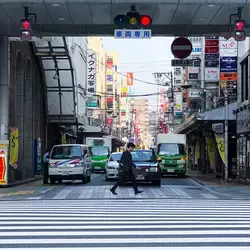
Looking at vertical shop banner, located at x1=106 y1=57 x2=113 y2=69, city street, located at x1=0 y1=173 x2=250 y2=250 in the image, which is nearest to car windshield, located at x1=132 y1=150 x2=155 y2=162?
city street, located at x1=0 y1=173 x2=250 y2=250

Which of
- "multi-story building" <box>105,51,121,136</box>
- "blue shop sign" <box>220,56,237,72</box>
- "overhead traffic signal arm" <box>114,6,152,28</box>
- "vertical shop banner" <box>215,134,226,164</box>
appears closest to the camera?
"overhead traffic signal arm" <box>114,6,152,28</box>

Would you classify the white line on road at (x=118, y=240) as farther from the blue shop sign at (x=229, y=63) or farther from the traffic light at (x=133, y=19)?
the blue shop sign at (x=229, y=63)

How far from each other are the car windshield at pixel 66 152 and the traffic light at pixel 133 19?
405 inches

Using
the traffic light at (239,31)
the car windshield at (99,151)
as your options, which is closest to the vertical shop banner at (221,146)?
the traffic light at (239,31)

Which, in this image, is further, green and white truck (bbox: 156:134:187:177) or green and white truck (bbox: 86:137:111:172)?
green and white truck (bbox: 86:137:111:172)

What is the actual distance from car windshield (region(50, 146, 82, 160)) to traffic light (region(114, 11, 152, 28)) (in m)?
10.3

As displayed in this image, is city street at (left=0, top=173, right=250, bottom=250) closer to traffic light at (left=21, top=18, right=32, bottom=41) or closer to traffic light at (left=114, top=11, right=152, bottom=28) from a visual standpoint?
traffic light at (left=21, top=18, right=32, bottom=41)

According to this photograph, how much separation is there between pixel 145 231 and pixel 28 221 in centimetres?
276

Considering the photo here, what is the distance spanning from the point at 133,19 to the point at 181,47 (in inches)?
148

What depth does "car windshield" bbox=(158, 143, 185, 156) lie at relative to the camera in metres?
37.2

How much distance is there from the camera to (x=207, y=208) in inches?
575

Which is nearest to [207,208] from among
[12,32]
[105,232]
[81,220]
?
[81,220]

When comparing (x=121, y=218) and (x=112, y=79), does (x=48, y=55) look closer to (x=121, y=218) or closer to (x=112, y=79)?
(x=121, y=218)

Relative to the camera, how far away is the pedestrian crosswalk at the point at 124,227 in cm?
818
